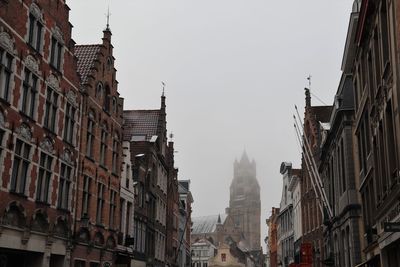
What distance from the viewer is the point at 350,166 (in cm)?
2806

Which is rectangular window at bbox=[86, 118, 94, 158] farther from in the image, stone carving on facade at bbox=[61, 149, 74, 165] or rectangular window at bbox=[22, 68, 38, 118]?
rectangular window at bbox=[22, 68, 38, 118]

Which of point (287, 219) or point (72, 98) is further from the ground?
point (72, 98)

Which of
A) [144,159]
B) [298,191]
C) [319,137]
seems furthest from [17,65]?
[298,191]

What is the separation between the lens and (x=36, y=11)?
23.7 meters

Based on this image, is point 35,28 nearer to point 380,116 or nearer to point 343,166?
point 380,116

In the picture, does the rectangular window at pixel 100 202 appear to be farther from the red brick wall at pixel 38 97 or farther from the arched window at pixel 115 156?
the red brick wall at pixel 38 97

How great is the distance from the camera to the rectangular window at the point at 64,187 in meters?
26.4

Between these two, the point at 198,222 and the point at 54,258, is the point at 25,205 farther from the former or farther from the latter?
the point at 198,222

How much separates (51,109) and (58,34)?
370 centimetres

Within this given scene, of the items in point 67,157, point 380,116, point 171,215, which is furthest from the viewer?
point 171,215

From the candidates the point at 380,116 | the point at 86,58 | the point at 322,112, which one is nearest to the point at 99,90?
the point at 86,58

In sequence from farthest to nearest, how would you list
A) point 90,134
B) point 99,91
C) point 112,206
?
point 112,206, point 99,91, point 90,134

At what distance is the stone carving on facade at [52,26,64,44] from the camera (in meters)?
25.8

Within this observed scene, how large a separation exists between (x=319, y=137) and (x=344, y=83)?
481 inches
